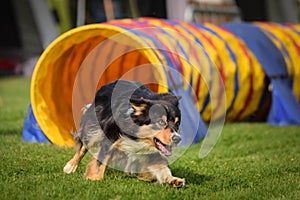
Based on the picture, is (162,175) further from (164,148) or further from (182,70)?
(182,70)

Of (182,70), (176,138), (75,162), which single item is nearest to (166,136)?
(176,138)

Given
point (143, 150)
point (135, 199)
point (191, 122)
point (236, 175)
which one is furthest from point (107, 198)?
point (191, 122)

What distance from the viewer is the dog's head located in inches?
164

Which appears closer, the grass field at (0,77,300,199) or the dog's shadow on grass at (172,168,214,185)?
the grass field at (0,77,300,199)

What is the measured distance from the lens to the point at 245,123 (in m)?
8.63

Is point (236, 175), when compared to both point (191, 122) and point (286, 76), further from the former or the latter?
point (286, 76)

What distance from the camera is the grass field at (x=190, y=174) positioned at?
419cm

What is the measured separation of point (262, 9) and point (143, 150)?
13.2m

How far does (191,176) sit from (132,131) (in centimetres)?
85

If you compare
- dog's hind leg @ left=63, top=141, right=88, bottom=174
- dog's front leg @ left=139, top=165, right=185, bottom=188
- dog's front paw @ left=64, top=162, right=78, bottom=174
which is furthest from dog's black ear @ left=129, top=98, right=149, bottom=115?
dog's front paw @ left=64, top=162, right=78, bottom=174

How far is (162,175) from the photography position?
14.7 feet

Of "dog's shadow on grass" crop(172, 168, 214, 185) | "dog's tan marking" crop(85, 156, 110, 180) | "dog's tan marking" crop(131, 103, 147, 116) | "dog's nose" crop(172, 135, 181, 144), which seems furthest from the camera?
"dog's shadow on grass" crop(172, 168, 214, 185)

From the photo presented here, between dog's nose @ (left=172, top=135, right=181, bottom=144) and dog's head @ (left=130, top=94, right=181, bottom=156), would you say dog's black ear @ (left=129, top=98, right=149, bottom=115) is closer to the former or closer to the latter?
dog's head @ (left=130, top=94, right=181, bottom=156)

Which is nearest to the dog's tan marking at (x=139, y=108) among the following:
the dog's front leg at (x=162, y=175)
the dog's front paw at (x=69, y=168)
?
the dog's front leg at (x=162, y=175)
